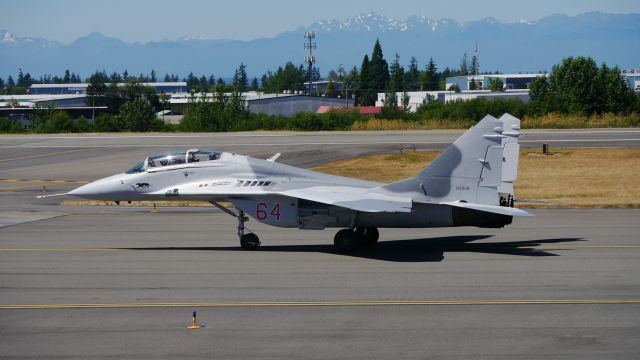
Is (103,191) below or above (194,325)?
above

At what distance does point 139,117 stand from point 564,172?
213ft

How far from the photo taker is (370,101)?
186375mm

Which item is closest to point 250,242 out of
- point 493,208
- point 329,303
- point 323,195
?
point 323,195

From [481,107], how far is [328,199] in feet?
210

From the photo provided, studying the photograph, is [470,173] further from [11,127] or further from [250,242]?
[11,127]

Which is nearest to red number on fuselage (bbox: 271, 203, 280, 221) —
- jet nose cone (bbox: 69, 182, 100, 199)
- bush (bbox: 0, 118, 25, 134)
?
jet nose cone (bbox: 69, 182, 100, 199)

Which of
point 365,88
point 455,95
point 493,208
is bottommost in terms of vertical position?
point 493,208

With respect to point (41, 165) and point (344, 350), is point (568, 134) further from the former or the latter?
point (344, 350)

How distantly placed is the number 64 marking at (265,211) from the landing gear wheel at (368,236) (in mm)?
2217

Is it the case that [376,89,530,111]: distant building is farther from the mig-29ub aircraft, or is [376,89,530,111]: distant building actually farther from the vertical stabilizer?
the vertical stabilizer

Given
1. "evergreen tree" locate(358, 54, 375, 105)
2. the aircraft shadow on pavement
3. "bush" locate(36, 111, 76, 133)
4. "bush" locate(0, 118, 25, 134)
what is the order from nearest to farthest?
the aircraft shadow on pavement
"bush" locate(36, 111, 76, 133)
"bush" locate(0, 118, 25, 134)
"evergreen tree" locate(358, 54, 375, 105)

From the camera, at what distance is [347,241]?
22.4 metres

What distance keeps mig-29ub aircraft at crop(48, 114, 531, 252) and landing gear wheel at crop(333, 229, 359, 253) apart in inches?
1.0

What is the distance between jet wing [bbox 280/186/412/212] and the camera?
21.3m
